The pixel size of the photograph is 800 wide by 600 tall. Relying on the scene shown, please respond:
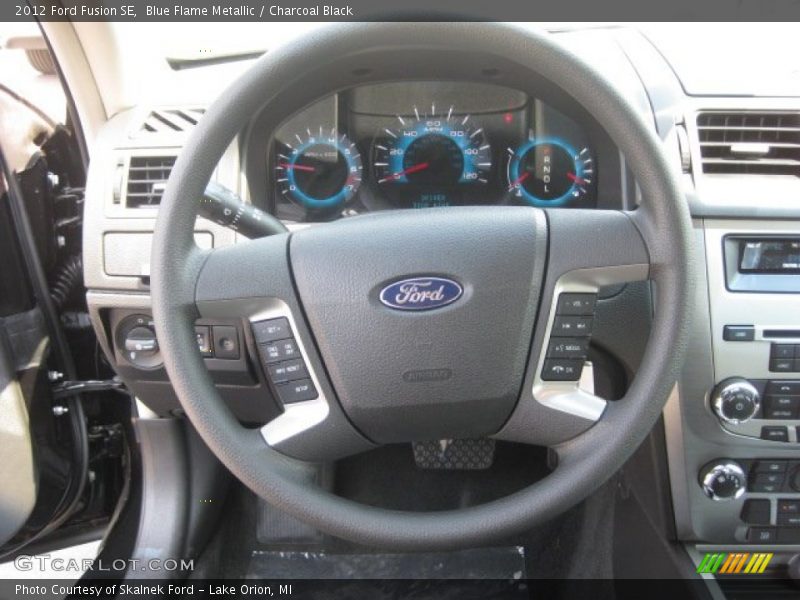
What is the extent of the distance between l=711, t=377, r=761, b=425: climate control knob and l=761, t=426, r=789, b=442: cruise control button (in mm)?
51

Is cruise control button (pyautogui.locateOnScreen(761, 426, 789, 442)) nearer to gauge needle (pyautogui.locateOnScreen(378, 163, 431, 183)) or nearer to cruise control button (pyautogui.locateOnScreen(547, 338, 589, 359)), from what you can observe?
cruise control button (pyautogui.locateOnScreen(547, 338, 589, 359))

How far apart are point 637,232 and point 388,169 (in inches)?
24.2

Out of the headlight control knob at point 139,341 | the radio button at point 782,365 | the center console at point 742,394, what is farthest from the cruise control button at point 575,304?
the headlight control knob at point 139,341

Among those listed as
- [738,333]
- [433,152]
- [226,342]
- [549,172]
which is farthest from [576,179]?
[226,342]

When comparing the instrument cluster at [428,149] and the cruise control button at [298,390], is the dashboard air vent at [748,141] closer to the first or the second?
the instrument cluster at [428,149]

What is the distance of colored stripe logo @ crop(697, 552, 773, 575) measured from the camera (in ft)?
4.84

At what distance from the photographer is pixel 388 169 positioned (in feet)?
5.23

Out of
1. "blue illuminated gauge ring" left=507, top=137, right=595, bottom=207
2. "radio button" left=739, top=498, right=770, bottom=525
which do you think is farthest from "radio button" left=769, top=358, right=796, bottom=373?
"blue illuminated gauge ring" left=507, top=137, right=595, bottom=207

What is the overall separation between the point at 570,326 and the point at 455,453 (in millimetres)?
648

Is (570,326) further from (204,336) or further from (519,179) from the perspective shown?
(204,336)

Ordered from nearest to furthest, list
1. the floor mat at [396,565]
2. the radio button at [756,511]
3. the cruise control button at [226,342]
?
the cruise control button at [226,342], the radio button at [756,511], the floor mat at [396,565]

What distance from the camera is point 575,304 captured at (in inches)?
45.6

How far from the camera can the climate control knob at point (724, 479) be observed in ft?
4.61

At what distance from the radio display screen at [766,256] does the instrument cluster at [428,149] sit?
1.03ft
